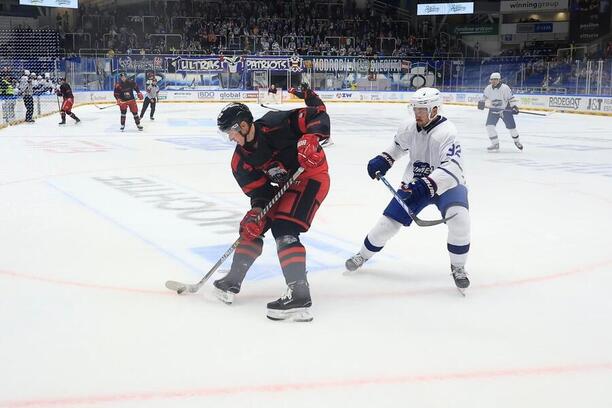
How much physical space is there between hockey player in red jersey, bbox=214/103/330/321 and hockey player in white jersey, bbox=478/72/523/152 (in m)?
8.77

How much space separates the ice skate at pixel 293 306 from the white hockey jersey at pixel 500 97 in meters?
9.43

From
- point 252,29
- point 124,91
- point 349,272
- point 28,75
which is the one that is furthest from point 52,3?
point 349,272

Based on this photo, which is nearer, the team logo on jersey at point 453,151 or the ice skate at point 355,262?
the team logo on jersey at point 453,151

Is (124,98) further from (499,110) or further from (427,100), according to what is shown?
(427,100)

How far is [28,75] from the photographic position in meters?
17.2

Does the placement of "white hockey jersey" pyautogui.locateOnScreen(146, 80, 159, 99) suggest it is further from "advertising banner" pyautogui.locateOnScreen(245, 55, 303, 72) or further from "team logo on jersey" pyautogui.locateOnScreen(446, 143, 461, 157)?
"team logo on jersey" pyautogui.locateOnScreen(446, 143, 461, 157)

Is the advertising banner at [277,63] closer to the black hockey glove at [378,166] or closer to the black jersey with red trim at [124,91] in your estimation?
the black jersey with red trim at [124,91]

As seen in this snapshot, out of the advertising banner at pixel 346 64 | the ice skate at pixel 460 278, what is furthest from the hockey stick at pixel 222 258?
the advertising banner at pixel 346 64

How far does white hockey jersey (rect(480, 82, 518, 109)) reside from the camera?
11953 millimetres

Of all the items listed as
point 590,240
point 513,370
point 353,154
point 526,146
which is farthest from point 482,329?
point 526,146

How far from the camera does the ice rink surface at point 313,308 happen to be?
260 centimetres

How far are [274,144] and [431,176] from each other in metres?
0.86

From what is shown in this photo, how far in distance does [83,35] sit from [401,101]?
1456 centimetres

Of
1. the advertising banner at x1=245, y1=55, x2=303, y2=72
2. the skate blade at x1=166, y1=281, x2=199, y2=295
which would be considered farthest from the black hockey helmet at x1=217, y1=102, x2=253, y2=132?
the advertising banner at x1=245, y1=55, x2=303, y2=72
